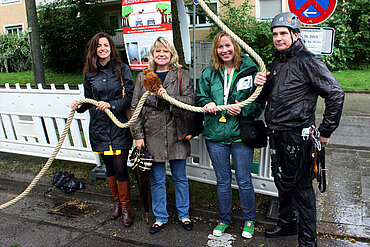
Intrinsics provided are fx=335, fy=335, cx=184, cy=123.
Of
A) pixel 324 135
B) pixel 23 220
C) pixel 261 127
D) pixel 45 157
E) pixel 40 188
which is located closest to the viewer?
pixel 324 135

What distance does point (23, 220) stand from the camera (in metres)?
4.12

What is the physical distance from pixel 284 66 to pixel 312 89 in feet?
0.99

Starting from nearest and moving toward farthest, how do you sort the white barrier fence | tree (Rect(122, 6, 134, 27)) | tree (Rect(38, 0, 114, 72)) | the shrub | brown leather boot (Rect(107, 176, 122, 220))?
brown leather boot (Rect(107, 176, 122, 220)), the white barrier fence, tree (Rect(122, 6, 134, 27)), tree (Rect(38, 0, 114, 72)), the shrub

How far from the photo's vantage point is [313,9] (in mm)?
4465

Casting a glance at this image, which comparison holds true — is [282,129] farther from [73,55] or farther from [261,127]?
[73,55]

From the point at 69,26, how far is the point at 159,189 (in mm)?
16555

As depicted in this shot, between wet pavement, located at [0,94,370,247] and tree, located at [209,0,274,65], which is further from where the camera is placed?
tree, located at [209,0,274,65]

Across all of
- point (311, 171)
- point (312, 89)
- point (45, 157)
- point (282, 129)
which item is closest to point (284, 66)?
point (312, 89)

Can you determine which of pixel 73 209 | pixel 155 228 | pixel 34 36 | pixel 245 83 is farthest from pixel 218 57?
pixel 34 36

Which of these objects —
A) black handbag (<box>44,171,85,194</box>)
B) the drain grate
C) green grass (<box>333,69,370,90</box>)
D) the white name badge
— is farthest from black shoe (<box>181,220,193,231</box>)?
green grass (<box>333,69,370,90</box>)

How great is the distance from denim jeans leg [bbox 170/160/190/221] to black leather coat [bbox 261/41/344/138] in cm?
114

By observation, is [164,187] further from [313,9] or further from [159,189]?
[313,9]

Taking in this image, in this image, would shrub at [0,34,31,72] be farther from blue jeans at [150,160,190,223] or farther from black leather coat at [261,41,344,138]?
black leather coat at [261,41,344,138]

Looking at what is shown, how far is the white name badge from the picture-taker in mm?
3150
